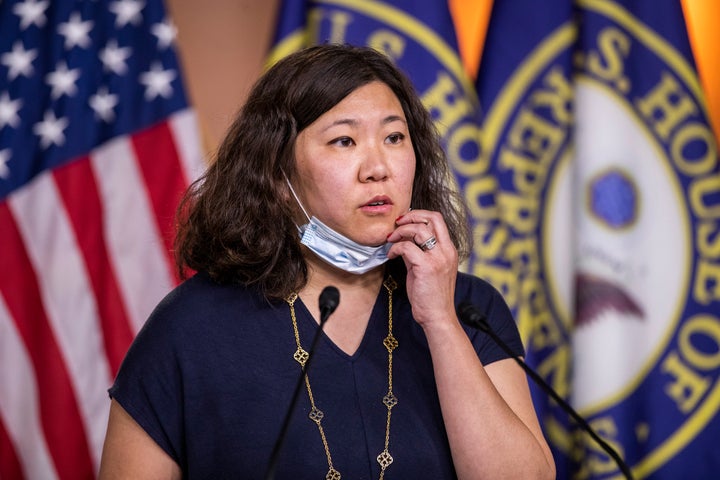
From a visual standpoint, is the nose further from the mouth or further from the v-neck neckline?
the v-neck neckline

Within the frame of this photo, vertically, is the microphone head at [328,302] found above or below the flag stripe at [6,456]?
above

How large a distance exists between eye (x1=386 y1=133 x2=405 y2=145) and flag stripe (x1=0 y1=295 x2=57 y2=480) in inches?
60.7

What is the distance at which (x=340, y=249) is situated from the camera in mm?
1796

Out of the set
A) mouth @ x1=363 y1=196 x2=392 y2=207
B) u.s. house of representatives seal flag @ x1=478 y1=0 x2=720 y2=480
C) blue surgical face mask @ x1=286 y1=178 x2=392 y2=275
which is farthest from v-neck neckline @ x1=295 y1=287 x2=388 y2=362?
u.s. house of representatives seal flag @ x1=478 y1=0 x2=720 y2=480

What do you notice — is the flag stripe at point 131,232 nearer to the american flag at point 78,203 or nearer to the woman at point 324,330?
the american flag at point 78,203

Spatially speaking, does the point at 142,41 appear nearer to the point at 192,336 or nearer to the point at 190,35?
the point at 190,35

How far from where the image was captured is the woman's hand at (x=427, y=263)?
5.60 ft

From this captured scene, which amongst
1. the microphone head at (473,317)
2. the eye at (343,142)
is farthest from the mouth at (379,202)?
the microphone head at (473,317)

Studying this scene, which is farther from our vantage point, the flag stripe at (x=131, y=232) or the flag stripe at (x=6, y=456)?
the flag stripe at (x=131, y=232)

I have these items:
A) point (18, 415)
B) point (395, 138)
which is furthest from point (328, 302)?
point (18, 415)

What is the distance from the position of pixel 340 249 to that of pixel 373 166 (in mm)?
184

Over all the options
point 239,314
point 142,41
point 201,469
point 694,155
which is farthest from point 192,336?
point 694,155

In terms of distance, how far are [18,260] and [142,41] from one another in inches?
31.1

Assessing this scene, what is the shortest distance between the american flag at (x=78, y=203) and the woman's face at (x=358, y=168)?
1183 millimetres
